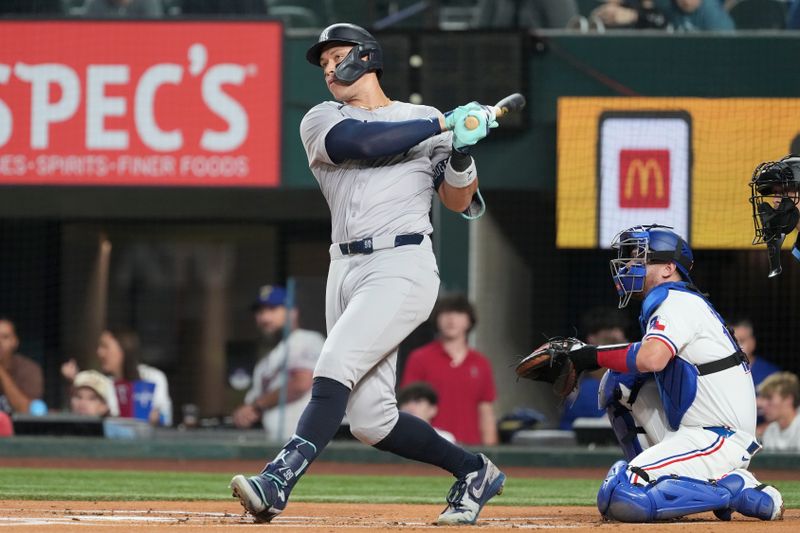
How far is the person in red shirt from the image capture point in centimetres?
1016

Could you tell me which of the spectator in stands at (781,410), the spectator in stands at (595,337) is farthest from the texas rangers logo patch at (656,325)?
the spectator in stands at (781,410)

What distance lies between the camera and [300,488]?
27.5ft

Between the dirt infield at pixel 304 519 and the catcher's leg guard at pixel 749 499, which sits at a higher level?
the catcher's leg guard at pixel 749 499

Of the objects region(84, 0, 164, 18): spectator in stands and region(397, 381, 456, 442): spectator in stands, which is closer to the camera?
region(397, 381, 456, 442): spectator in stands

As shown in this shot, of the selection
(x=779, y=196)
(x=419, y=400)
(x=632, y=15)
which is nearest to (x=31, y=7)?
(x=632, y=15)

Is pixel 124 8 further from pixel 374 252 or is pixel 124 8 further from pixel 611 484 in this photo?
pixel 611 484

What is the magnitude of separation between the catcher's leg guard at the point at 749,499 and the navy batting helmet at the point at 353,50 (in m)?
1.94

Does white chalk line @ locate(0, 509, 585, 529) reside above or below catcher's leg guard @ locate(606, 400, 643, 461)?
below

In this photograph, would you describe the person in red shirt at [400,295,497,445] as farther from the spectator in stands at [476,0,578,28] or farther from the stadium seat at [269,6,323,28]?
the stadium seat at [269,6,323,28]

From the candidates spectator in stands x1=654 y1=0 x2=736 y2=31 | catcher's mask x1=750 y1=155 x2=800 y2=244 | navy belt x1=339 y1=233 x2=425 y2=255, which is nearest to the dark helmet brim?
navy belt x1=339 y1=233 x2=425 y2=255

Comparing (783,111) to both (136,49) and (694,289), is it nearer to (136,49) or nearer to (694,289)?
(136,49)

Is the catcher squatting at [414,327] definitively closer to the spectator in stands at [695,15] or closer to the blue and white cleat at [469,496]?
the blue and white cleat at [469,496]

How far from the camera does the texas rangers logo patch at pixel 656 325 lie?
5.29m

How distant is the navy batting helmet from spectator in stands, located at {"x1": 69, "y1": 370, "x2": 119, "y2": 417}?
6.46 m
